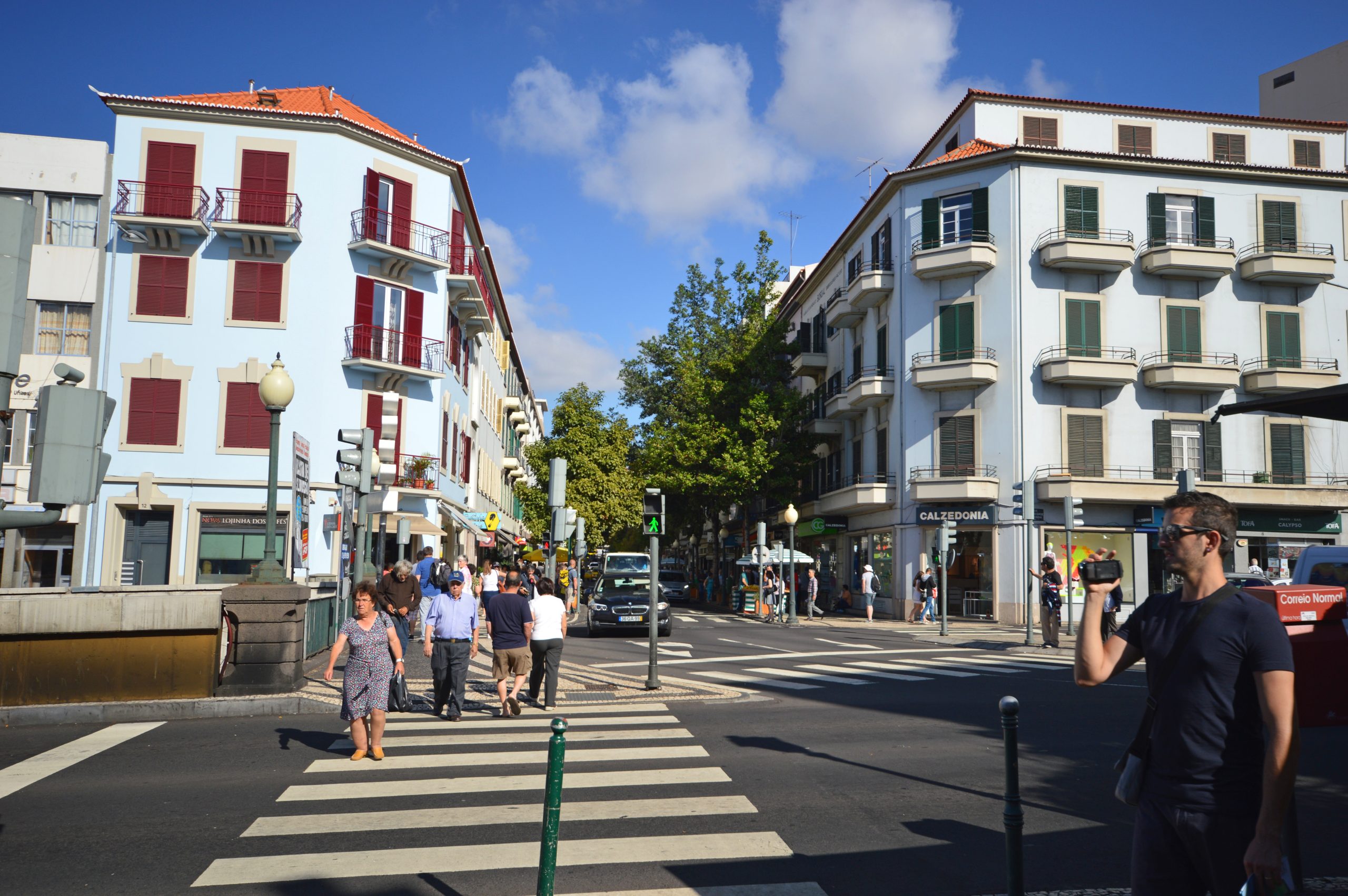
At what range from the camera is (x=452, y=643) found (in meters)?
11.3

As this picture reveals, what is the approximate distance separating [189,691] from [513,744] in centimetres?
466

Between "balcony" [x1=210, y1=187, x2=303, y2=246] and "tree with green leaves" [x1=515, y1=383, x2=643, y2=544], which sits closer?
"balcony" [x1=210, y1=187, x2=303, y2=246]

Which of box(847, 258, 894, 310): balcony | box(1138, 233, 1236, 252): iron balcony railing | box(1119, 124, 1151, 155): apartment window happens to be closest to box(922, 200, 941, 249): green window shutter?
box(847, 258, 894, 310): balcony

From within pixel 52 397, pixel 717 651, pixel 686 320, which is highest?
pixel 686 320

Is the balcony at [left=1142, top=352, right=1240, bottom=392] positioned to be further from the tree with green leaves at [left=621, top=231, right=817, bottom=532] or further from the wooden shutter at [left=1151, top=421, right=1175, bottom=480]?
the tree with green leaves at [left=621, top=231, right=817, bottom=532]

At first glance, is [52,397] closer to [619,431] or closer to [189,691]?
[189,691]

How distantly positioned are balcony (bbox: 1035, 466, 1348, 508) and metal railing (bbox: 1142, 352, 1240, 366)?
362cm

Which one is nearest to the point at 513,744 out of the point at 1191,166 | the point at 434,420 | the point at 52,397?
the point at 52,397

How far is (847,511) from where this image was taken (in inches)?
1634

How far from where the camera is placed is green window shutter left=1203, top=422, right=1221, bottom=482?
33688 millimetres

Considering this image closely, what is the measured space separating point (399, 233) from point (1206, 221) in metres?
26.8

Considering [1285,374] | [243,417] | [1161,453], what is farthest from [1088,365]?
[243,417]

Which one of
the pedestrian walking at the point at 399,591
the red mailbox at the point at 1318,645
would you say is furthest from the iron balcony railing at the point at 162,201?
the red mailbox at the point at 1318,645

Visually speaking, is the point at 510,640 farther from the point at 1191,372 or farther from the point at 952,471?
the point at 1191,372
